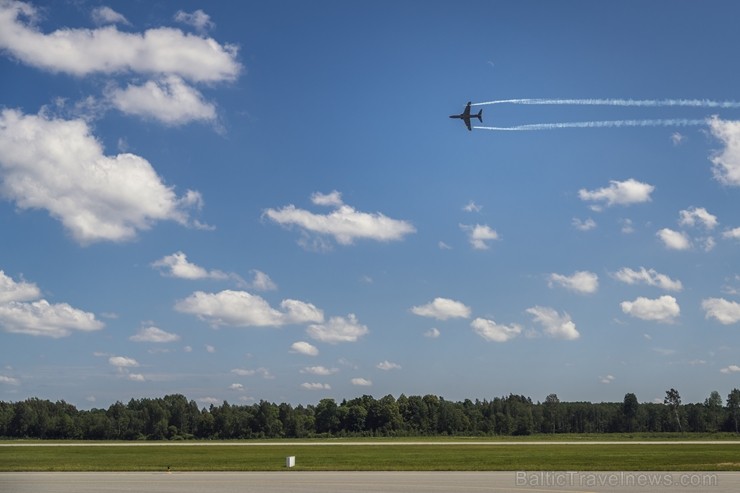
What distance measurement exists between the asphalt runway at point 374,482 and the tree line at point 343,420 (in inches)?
3823

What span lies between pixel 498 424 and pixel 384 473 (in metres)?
131

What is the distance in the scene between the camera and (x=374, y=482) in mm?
32062

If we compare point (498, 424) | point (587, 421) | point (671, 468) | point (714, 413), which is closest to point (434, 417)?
point (498, 424)

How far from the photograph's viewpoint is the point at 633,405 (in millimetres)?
186750

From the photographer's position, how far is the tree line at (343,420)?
146375 mm

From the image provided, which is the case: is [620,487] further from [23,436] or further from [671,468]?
[23,436]

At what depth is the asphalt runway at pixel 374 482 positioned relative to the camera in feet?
95.4

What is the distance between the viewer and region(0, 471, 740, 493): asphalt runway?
29.1 metres

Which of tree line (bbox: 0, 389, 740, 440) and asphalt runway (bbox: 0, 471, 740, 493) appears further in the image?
tree line (bbox: 0, 389, 740, 440)

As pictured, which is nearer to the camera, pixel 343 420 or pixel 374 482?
pixel 374 482

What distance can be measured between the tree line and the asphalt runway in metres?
97.1

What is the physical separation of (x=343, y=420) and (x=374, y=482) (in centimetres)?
12312

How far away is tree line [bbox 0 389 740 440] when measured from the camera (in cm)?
14638

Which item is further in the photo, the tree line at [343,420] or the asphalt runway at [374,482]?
the tree line at [343,420]
